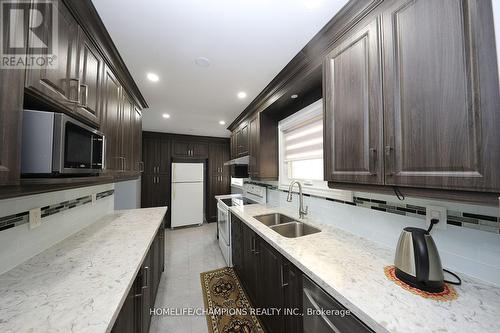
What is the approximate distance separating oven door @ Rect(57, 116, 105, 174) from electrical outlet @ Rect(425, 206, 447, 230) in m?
1.86

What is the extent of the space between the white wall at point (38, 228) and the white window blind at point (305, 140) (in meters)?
2.21

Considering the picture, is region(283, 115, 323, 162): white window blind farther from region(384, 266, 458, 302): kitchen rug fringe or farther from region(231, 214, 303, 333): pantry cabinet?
region(384, 266, 458, 302): kitchen rug fringe

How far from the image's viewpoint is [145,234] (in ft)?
4.83

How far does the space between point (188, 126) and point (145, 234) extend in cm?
278

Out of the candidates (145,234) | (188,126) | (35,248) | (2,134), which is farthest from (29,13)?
(188,126)

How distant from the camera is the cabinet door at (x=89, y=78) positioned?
1.06 m

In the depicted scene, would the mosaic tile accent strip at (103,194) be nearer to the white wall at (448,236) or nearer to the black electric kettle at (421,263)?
the white wall at (448,236)

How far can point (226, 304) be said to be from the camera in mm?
1809

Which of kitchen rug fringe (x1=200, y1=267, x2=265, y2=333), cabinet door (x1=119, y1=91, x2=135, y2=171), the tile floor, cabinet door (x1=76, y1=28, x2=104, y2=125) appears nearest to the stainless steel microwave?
cabinet door (x1=76, y1=28, x2=104, y2=125)

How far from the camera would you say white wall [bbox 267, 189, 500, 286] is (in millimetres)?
773

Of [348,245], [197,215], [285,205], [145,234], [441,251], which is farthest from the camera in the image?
[197,215]

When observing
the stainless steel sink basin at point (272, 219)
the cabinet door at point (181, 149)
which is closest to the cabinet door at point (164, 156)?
the cabinet door at point (181, 149)

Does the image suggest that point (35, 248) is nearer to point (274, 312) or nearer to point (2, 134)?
point (2, 134)

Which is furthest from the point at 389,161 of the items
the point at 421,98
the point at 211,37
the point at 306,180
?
the point at 211,37
